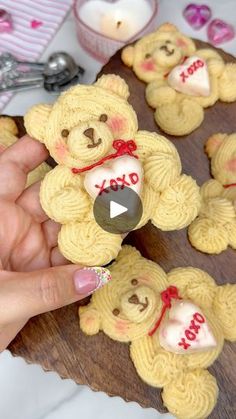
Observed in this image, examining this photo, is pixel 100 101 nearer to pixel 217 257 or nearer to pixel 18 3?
pixel 217 257

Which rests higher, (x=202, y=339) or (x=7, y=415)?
(x=202, y=339)

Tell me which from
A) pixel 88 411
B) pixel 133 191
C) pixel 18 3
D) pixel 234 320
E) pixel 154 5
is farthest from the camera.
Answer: pixel 18 3

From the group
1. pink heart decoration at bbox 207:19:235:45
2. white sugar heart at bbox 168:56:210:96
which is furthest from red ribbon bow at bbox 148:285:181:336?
pink heart decoration at bbox 207:19:235:45

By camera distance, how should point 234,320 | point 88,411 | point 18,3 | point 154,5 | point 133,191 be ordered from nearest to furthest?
point 133,191
point 234,320
point 88,411
point 154,5
point 18,3

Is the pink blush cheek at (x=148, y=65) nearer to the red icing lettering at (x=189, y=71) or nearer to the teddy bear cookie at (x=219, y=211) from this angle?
the red icing lettering at (x=189, y=71)

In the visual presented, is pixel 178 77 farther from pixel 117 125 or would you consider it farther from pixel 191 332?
pixel 191 332

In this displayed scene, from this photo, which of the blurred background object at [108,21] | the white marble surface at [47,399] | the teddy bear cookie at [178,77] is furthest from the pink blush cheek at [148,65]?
the white marble surface at [47,399]

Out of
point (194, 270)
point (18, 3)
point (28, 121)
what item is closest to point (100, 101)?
point (28, 121)

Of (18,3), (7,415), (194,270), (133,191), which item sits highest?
(133,191)
